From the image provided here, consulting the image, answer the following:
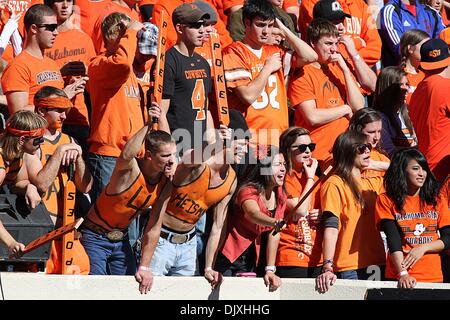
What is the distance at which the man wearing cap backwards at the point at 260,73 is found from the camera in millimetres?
10602

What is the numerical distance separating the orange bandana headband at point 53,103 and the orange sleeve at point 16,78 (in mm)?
386

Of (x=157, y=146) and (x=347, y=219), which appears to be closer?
(x=157, y=146)

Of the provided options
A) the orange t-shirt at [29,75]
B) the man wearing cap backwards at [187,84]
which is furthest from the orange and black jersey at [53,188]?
the man wearing cap backwards at [187,84]

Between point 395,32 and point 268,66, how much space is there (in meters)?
2.62

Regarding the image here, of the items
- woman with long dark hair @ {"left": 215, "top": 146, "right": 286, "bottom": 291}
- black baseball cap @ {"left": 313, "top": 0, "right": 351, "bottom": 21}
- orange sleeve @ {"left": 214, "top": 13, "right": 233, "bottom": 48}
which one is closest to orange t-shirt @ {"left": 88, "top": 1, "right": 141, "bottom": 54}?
orange sleeve @ {"left": 214, "top": 13, "right": 233, "bottom": 48}

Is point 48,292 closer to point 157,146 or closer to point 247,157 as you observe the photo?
point 157,146

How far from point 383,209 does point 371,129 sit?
976 mm

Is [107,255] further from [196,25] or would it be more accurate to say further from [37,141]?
[196,25]

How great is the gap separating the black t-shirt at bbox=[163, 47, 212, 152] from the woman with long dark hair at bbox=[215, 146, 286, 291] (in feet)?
1.78

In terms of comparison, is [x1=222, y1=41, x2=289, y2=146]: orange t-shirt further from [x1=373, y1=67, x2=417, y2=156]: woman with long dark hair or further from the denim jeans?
the denim jeans

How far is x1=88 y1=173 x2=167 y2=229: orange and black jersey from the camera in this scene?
9406 millimetres

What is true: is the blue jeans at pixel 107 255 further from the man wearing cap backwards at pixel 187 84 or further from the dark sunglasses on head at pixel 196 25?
the dark sunglasses on head at pixel 196 25
